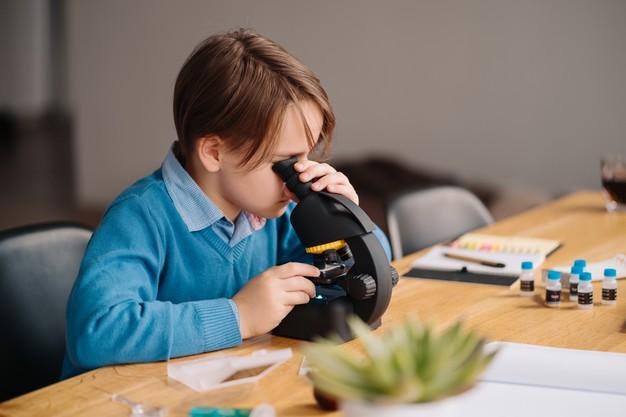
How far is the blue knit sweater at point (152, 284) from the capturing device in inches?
51.7

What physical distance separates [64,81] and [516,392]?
688cm

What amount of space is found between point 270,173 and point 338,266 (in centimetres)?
21

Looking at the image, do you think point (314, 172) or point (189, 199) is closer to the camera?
point (314, 172)

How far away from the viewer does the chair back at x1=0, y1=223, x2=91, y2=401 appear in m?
1.66

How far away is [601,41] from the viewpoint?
3.87 meters

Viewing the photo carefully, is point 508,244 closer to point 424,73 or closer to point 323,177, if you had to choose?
point 323,177

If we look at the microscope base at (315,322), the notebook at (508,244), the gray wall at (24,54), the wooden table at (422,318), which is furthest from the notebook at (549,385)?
the gray wall at (24,54)

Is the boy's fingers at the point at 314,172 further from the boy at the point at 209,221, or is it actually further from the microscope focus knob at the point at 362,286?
the microscope focus knob at the point at 362,286

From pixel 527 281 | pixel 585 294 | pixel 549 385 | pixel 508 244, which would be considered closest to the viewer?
pixel 549 385

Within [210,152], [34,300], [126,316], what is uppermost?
[210,152]

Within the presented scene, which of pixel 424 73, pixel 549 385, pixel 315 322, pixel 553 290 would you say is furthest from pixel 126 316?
pixel 424 73

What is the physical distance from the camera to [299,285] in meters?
1.40

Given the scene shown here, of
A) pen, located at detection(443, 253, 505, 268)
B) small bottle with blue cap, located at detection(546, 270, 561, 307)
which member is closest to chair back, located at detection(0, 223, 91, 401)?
pen, located at detection(443, 253, 505, 268)

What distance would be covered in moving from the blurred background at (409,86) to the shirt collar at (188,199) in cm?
211
